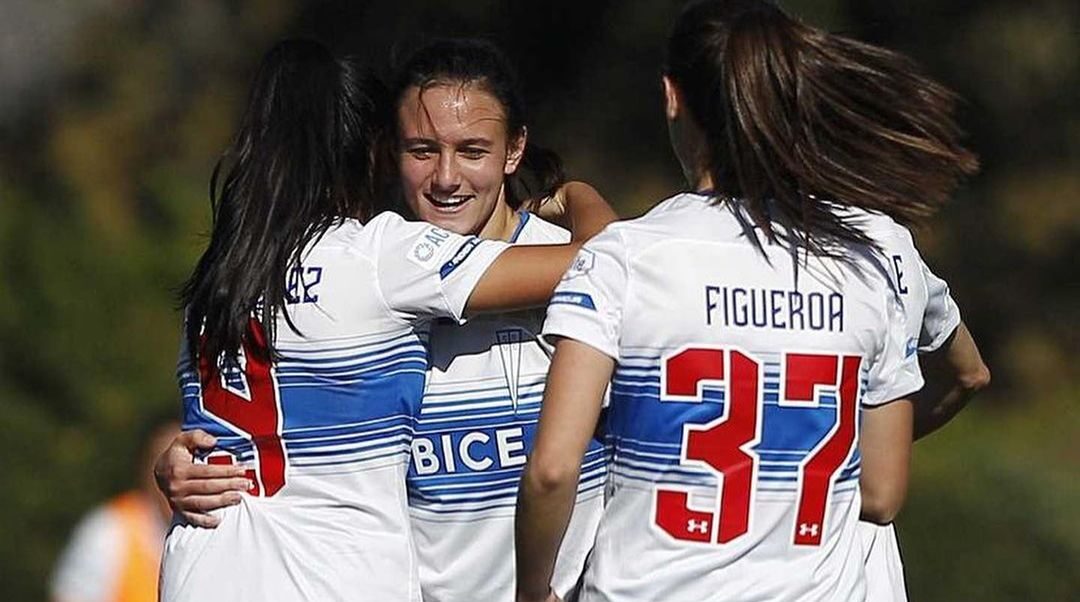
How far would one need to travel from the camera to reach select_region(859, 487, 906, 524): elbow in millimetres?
3834

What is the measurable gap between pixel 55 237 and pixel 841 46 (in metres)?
8.13

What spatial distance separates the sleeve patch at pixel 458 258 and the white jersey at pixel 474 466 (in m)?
0.21

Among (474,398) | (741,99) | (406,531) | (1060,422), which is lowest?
(1060,422)

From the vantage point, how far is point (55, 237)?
11.1m

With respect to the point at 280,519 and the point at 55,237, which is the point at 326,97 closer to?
the point at 280,519

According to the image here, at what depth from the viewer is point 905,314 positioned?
3.71 meters

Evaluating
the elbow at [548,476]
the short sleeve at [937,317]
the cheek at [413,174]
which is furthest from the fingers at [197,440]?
the short sleeve at [937,317]

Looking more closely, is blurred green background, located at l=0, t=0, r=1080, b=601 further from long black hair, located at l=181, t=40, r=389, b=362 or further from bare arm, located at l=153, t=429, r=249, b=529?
long black hair, located at l=181, t=40, r=389, b=362

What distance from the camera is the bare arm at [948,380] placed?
4199mm

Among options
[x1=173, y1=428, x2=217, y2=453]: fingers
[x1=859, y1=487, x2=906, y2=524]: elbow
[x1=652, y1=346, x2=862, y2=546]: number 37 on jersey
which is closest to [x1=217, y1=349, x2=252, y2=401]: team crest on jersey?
[x1=173, y1=428, x2=217, y2=453]: fingers

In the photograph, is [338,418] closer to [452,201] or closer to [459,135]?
[452,201]

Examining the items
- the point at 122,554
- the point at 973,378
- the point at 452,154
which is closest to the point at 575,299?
the point at 452,154

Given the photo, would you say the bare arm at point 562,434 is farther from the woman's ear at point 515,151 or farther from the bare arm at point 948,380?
the bare arm at point 948,380

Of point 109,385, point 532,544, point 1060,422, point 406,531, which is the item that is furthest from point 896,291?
point 1060,422
